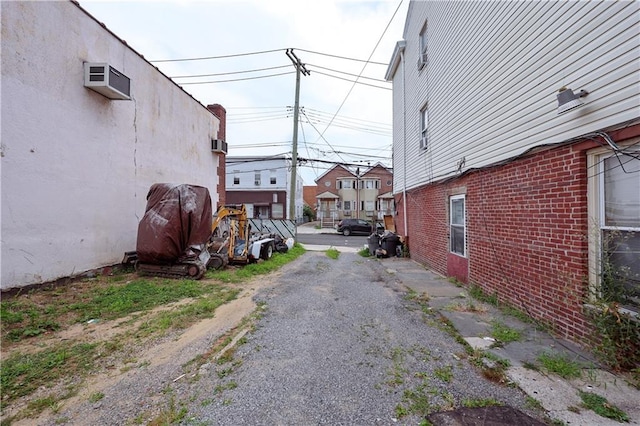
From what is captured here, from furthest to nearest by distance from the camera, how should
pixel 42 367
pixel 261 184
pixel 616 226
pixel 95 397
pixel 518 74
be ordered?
pixel 261 184
pixel 518 74
pixel 616 226
pixel 42 367
pixel 95 397

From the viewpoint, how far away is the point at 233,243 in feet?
31.9

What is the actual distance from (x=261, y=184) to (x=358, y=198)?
43.0ft

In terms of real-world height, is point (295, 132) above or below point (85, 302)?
above

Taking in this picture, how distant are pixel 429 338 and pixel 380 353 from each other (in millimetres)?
856

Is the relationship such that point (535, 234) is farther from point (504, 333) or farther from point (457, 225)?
point (457, 225)

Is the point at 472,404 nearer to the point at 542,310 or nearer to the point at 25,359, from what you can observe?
the point at 542,310

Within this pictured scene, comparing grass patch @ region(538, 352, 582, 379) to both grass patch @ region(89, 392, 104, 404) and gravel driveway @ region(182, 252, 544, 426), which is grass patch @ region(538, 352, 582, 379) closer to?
gravel driveway @ region(182, 252, 544, 426)

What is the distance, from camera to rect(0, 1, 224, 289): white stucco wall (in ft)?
17.4

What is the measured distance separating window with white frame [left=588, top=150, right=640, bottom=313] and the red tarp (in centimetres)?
776

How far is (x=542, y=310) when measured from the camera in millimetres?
4129

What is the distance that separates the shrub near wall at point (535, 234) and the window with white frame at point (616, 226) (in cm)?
12

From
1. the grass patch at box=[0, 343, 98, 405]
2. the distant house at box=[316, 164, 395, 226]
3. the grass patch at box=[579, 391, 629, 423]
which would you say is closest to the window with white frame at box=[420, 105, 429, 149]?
the grass patch at box=[579, 391, 629, 423]

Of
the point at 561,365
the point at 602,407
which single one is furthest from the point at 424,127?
the point at 602,407

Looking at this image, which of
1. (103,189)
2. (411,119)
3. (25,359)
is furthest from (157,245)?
(411,119)
